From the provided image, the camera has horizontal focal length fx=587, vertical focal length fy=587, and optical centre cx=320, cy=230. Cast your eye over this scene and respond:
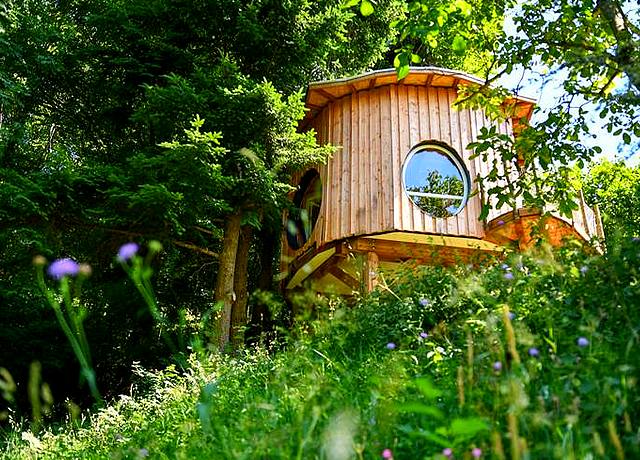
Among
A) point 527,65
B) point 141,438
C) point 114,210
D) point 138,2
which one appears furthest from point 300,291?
point 141,438

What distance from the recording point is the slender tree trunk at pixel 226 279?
8.15 metres

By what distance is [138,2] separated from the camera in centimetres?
957

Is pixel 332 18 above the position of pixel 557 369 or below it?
above

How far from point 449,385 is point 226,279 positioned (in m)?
6.33

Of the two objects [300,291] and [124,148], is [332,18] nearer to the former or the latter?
[124,148]

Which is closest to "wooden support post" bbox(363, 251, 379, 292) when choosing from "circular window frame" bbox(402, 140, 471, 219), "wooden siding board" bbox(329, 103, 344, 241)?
"wooden siding board" bbox(329, 103, 344, 241)

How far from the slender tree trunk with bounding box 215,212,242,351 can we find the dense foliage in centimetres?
347

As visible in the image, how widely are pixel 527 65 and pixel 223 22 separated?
6.06 metres

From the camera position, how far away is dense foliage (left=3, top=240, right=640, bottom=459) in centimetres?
184

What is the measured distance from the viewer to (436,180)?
A: 32.3ft

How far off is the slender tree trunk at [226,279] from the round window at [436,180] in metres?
2.90

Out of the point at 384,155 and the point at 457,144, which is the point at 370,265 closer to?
the point at 384,155

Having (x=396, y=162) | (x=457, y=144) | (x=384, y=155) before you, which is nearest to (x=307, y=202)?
(x=384, y=155)

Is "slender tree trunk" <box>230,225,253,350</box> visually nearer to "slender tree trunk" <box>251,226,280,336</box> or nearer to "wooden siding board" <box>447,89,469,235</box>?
"slender tree trunk" <box>251,226,280,336</box>
